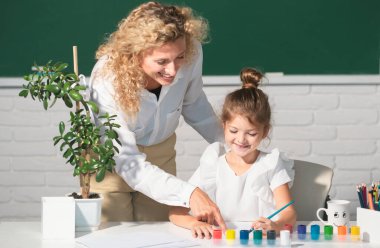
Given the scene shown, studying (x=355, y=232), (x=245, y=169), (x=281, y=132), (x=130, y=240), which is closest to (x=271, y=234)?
(x=355, y=232)

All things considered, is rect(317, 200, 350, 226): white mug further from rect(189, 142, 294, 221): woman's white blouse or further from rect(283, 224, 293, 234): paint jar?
rect(189, 142, 294, 221): woman's white blouse

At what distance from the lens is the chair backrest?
2.25 meters

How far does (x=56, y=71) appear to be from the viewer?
6.61 ft

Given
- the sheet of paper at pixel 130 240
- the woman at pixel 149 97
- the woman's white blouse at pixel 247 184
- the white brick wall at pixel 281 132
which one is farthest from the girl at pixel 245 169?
the white brick wall at pixel 281 132

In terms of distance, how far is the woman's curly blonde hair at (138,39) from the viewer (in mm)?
2199

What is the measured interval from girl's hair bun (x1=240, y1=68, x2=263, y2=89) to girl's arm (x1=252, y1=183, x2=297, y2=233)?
Result: 360mm

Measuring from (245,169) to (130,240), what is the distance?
56 centimetres

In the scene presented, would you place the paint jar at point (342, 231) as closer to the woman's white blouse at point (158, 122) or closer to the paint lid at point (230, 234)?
the paint lid at point (230, 234)

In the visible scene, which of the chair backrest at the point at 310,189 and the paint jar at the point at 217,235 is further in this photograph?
the chair backrest at the point at 310,189

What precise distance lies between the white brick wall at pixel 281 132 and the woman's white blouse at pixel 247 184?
3.86 ft

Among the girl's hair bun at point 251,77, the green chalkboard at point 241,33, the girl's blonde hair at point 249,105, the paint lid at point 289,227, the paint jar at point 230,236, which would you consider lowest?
the paint jar at point 230,236

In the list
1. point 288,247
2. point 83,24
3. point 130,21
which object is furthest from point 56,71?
point 83,24

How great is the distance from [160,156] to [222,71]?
0.98m

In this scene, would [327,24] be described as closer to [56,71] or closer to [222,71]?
[222,71]
